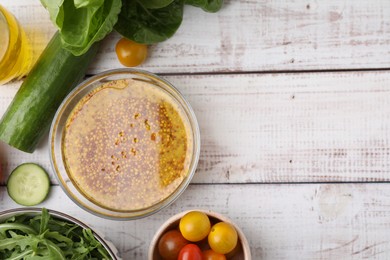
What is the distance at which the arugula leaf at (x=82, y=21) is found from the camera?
144 centimetres

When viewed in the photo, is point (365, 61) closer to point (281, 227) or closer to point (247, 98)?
point (247, 98)

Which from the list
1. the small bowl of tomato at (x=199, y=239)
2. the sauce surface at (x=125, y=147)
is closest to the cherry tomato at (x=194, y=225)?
the small bowl of tomato at (x=199, y=239)

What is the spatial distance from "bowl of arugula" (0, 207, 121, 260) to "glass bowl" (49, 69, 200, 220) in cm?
9

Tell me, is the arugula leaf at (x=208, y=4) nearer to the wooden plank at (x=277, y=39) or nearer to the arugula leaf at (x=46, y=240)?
the wooden plank at (x=277, y=39)

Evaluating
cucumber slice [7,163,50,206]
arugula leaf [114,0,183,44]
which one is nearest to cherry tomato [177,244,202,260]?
cucumber slice [7,163,50,206]

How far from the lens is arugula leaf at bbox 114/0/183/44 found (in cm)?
159

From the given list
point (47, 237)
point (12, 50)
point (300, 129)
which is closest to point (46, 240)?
point (47, 237)

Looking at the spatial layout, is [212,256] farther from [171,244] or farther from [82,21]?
[82,21]

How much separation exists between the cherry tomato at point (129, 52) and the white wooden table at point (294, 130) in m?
0.06

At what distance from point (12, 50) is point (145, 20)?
12.5 inches

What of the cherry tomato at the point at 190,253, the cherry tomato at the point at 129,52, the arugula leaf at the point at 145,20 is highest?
the arugula leaf at the point at 145,20

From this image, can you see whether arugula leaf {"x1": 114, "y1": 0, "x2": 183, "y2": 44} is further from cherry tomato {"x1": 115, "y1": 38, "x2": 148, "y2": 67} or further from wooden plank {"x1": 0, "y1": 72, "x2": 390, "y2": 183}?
wooden plank {"x1": 0, "y1": 72, "x2": 390, "y2": 183}

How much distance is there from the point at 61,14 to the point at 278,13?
1.78 ft

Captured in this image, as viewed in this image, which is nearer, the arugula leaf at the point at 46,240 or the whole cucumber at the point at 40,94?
the arugula leaf at the point at 46,240
